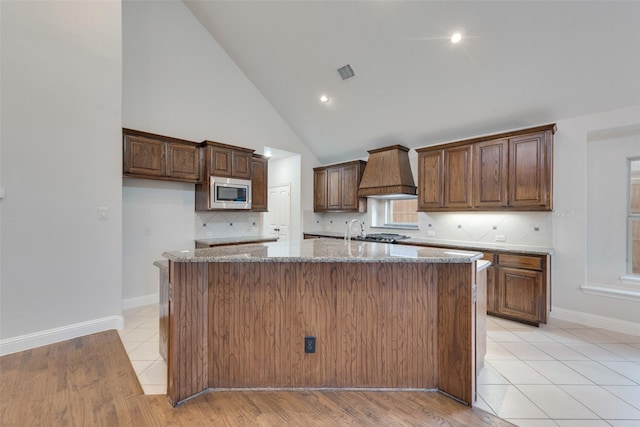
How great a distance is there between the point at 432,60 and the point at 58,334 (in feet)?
16.5

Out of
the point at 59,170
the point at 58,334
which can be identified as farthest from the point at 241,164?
the point at 58,334

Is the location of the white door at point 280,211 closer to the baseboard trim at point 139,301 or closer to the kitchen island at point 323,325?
the baseboard trim at point 139,301

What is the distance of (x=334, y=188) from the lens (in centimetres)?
584

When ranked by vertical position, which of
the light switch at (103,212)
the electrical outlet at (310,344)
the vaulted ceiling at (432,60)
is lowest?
the electrical outlet at (310,344)

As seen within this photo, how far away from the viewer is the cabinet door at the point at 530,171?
329 centimetres

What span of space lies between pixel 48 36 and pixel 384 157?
4.38m

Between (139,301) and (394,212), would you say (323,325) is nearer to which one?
(139,301)

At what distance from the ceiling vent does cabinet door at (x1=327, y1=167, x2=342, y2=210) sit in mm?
1895

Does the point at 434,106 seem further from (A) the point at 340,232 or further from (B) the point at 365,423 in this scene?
(B) the point at 365,423

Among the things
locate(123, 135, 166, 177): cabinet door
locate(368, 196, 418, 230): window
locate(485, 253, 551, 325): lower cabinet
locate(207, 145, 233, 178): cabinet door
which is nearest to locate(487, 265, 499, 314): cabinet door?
locate(485, 253, 551, 325): lower cabinet

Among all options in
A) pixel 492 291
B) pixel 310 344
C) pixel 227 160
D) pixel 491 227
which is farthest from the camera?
pixel 227 160

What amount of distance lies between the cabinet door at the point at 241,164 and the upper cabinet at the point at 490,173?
9.20 feet

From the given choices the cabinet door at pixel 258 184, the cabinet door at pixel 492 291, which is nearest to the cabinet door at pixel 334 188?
the cabinet door at pixel 258 184

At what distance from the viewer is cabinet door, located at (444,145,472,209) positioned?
3.89 metres
